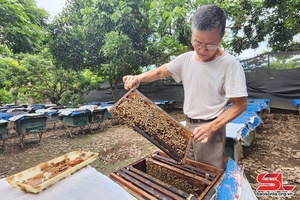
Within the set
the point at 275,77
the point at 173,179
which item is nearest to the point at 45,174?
the point at 173,179

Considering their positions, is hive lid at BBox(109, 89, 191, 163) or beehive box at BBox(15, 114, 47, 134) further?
beehive box at BBox(15, 114, 47, 134)

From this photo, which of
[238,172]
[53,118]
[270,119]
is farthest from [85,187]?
[270,119]

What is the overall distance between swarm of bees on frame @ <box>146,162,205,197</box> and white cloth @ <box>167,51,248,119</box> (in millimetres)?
608

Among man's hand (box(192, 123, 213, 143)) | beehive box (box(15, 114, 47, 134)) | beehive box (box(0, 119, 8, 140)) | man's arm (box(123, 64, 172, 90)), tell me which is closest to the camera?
man's hand (box(192, 123, 213, 143))

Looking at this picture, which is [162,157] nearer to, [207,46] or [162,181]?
[162,181]

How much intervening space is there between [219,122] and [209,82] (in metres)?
0.38

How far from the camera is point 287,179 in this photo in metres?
3.05

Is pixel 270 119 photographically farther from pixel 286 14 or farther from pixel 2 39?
pixel 2 39

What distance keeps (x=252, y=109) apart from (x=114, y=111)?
488cm

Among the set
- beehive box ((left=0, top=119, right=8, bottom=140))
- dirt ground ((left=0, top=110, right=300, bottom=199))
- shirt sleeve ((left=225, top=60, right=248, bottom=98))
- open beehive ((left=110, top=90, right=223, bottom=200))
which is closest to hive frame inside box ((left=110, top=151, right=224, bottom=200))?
open beehive ((left=110, top=90, right=223, bottom=200))

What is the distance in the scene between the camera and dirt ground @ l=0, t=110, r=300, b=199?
140 inches

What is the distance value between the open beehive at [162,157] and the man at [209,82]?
0.56 feet

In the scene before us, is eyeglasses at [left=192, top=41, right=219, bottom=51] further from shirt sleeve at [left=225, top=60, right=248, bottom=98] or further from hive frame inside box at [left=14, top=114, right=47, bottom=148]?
hive frame inside box at [left=14, top=114, right=47, bottom=148]

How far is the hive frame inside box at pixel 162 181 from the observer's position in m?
1.12
